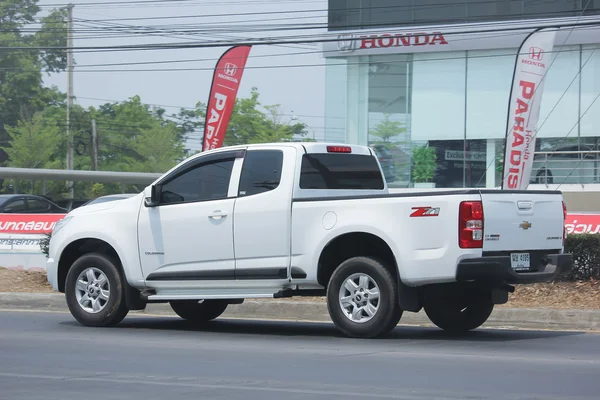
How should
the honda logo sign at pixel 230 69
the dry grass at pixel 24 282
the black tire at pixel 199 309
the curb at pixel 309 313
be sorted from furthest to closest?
the honda logo sign at pixel 230 69
the dry grass at pixel 24 282
the black tire at pixel 199 309
the curb at pixel 309 313

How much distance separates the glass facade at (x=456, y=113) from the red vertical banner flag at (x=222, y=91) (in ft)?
31.5

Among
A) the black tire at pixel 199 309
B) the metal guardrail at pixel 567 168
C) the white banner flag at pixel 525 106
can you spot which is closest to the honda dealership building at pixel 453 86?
the metal guardrail at pixel 567 168

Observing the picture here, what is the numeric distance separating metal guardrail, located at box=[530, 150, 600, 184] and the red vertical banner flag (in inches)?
424

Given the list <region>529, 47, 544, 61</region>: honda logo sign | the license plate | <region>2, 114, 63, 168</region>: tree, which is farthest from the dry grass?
<region>2, 114, 63, 168</region>: tree

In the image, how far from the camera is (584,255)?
14094 mm

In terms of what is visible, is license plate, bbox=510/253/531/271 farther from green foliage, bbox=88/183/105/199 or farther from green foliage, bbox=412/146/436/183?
green foliage, bbox=88/183/105/199

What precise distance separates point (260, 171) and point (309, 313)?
2.87 m

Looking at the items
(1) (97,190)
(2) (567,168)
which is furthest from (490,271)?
(1) (97,190)

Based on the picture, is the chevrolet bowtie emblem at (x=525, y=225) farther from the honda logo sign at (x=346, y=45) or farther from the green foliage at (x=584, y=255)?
the honda logo sign at (x=346, y=45)

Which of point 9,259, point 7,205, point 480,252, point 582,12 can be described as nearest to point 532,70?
point 582,12

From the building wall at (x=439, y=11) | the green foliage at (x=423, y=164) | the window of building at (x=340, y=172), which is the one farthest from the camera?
the green foliage at (x=423, y=164)

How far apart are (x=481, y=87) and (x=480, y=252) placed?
1122 inches

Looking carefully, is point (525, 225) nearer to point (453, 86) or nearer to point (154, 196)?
point (154, 196)

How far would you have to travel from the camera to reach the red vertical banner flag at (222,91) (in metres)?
30.4
